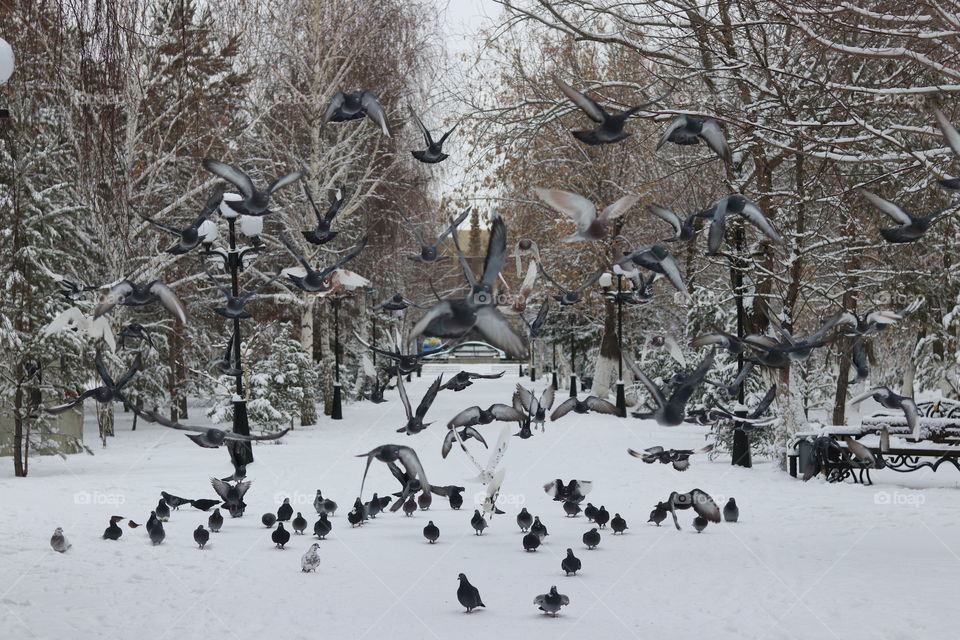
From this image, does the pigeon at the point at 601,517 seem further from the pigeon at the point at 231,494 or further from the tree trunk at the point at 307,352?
the tree trunk at the point at 307,352

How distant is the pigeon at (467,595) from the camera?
22.0 feet

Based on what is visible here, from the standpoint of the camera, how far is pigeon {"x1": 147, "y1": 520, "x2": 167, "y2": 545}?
28.0ft

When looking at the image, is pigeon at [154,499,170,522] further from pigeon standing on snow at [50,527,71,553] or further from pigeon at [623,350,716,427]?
pigeon at [623,350,716,427]

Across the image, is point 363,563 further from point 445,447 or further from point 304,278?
point 304,278

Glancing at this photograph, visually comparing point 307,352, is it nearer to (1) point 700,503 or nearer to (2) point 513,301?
(1) point 700,503

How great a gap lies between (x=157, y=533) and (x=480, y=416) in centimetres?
379

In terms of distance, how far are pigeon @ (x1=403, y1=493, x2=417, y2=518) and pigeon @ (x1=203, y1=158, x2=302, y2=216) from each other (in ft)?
18.3

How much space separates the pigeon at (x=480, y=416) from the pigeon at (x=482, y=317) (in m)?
2.69

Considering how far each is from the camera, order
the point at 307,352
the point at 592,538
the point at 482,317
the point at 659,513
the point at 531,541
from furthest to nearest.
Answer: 1. the point at 307,352
2. the point at 659,513
3. the point at 592,538
4. the point at 531,541
5. the point at 482,317

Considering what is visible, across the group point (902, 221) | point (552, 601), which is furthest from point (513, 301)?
point (902, 221)

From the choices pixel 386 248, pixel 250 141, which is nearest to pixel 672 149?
pixel 386 248

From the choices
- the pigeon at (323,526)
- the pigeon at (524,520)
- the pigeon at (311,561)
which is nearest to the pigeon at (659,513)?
the pigeon at (524,520)

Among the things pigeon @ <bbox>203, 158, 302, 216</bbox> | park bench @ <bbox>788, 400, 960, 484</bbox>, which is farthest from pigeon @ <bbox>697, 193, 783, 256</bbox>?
park bench @ <bbox>788, 400, 960, 484</bbox>

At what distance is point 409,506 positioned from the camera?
Result: 34.2ft
